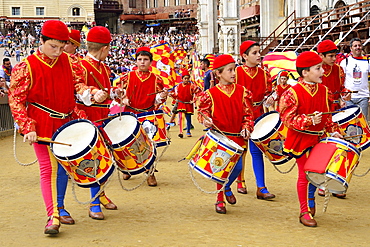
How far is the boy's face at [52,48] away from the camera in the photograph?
16.8 feet

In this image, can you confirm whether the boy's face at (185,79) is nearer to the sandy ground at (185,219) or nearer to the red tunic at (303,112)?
the sandy ground at (185,219)

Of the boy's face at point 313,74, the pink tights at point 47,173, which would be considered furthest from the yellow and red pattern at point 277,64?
the pink tights at point 47,173

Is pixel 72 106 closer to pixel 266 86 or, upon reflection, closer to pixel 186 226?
pixel 186 226

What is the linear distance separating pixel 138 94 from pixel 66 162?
120 inches

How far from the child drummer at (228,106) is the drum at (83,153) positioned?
1.20 meters

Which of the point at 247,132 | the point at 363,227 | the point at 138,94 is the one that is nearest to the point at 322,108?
the point at 247,132

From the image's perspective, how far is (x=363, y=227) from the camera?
5.30 m

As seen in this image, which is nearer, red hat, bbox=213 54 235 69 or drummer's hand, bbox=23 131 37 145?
drummer's hand, bbox=23 131 37 145

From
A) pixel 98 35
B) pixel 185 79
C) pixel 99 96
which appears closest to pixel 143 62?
pixel 98 35

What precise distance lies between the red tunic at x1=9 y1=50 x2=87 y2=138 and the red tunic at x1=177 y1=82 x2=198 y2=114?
806cm

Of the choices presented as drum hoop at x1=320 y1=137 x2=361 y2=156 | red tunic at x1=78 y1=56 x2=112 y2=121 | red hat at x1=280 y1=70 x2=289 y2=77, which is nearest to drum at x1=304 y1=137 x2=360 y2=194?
drum hoop at x1=320 y1=137 x2=361 y2=156

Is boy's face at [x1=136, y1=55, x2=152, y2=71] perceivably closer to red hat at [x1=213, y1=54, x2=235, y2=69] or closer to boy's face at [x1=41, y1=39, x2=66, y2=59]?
red hat at [x1=213, y1=54, x2=235, y2=69]

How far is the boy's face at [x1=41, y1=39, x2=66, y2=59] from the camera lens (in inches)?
201

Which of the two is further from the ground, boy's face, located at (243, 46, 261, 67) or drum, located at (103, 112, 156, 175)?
boy's face, located at (243, 46, 261, 67)
